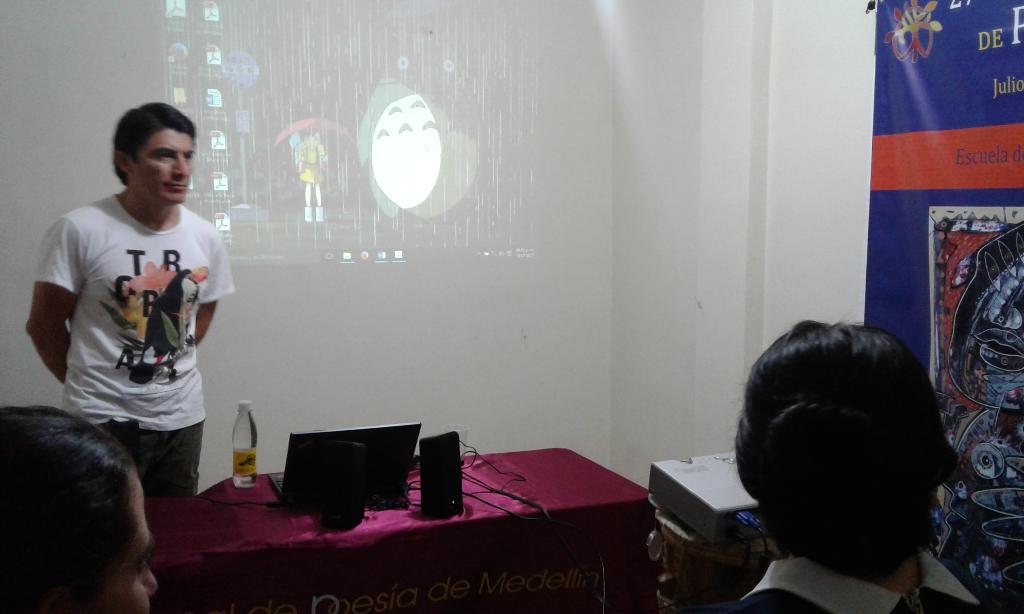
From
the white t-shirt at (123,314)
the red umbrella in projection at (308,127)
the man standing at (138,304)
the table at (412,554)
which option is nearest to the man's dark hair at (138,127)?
the man standing at (138,304)

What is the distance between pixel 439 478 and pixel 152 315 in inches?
39.0

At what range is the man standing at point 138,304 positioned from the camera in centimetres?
205

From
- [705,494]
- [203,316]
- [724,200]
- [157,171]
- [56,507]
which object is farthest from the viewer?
[724,200]

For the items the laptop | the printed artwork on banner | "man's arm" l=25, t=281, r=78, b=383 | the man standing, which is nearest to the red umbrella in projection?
the man standing

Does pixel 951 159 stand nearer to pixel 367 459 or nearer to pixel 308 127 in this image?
pixel 367 459

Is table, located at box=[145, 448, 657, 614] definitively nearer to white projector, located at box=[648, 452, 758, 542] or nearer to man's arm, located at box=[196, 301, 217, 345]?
white projector, located at box=[648, 452, 758, 542]

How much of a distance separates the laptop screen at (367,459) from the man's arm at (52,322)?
0.77 m

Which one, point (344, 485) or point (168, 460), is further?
point (168, 460)

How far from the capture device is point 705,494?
1724 mm

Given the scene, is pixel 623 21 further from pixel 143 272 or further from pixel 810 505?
pixel 810 505

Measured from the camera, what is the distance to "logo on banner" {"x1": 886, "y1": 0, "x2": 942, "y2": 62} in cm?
192

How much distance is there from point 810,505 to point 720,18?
242 cm

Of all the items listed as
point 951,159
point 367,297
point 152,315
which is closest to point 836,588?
point 951,159

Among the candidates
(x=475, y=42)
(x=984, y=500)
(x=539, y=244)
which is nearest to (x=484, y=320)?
(x=539, y=244)
